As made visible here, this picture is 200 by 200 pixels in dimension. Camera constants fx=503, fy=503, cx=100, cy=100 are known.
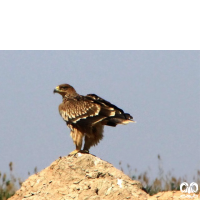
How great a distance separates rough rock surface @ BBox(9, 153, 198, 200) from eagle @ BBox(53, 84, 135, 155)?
1.22 m

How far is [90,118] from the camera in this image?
345 inches

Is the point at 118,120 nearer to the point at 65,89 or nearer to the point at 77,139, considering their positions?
the point at 77,139

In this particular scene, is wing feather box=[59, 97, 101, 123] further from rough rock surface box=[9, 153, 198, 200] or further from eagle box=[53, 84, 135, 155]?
rough rock surface box=[9, 153, 198, 200]

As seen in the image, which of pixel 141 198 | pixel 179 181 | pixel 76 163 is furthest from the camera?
pixel 179 181

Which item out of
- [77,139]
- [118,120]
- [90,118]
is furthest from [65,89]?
[118,120]

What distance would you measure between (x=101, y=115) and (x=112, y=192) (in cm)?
218

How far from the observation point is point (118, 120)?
8.58 m

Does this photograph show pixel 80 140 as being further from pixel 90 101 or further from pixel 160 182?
pixel 160 182

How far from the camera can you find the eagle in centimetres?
866

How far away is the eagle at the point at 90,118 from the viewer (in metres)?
8.66

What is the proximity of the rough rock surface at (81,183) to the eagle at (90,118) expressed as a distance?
4.00 ft

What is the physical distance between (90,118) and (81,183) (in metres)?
1.99

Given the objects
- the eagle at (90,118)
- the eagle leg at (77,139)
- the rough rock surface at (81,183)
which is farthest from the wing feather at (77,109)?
the rough rock surface at (81,183)
